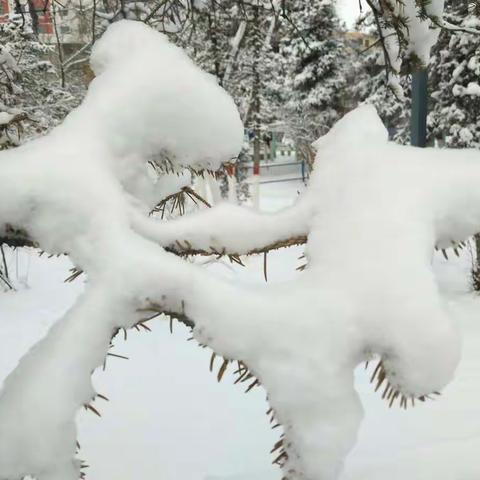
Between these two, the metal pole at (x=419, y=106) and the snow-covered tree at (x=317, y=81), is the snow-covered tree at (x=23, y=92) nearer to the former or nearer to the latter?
the metal pole at (x=419, y=106)

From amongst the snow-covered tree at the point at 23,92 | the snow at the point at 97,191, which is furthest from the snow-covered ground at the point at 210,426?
the snow at the point at 97,191

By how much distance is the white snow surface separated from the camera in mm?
948

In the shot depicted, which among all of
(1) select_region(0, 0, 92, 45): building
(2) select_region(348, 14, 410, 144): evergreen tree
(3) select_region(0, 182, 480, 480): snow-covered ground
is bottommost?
(3) select_region(0, 182, 480, 480): snow-covered ground

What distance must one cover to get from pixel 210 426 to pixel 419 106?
11.6ft

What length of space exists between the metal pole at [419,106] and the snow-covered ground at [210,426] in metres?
2.15

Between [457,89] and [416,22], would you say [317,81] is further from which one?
[416,22]

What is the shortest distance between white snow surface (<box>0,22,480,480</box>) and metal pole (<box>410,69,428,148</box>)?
14.5 feet

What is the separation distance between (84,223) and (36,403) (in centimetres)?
34

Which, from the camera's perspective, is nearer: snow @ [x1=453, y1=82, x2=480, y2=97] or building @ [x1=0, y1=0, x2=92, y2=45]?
building @ [x1=0, y1=0, x2=92, y2=45]

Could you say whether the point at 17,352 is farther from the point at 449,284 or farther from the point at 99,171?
the point at 449,284

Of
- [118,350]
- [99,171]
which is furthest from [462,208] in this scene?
[118,350]

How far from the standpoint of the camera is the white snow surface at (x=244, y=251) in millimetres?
948

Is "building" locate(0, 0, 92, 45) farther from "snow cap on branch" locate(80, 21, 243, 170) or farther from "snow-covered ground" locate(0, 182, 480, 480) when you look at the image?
"snow-covered ground" locate(0, 182, 480, 480)

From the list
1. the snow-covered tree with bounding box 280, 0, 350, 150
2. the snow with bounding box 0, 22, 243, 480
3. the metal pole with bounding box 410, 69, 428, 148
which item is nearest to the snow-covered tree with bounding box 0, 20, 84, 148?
the snow with bounding box 0, 22, 243, 480
